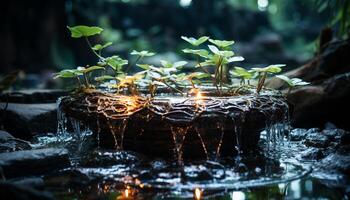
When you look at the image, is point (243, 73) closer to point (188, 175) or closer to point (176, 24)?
point (188, 175)

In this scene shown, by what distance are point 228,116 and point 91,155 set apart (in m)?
1.26

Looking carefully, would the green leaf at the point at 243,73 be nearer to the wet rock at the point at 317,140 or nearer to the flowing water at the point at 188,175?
the flowing water at the point at 188,175

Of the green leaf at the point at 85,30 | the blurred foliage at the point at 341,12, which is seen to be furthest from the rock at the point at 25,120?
the blurred foliage at the point at 341,12

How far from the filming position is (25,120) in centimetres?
459

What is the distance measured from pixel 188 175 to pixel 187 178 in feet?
0.14

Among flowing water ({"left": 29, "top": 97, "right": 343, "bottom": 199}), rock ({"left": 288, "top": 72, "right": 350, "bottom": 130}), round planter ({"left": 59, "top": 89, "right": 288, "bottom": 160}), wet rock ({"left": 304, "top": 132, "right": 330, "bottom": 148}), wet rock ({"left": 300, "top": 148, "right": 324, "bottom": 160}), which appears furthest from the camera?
rock ({"left": 288, "top": 72, "right": 350, "bottom": 130})

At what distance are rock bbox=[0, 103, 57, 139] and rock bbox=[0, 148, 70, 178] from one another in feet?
5.04

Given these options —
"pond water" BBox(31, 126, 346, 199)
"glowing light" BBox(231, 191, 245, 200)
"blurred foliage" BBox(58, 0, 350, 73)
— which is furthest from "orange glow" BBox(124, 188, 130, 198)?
"blurred foliage" BBox(58, 0, 350, 73)

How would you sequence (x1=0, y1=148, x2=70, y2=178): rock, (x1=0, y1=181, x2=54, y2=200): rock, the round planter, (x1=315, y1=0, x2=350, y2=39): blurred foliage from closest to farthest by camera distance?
(x1=0, y1=181, x2=54, y2=200): rock → (x1=0, y1=148, x2=70, y2=178): rock → the round planter → (x1=315, y1=0, x2=350, y2=39): blurred foliage

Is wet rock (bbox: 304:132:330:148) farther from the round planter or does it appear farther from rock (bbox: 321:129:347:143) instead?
the round planter

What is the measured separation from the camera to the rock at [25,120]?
4.57m

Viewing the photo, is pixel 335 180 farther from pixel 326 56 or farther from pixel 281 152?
pixel 326 56

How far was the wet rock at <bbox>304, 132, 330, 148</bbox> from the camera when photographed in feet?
13.1

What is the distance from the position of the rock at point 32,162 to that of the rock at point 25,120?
5.04 feet
